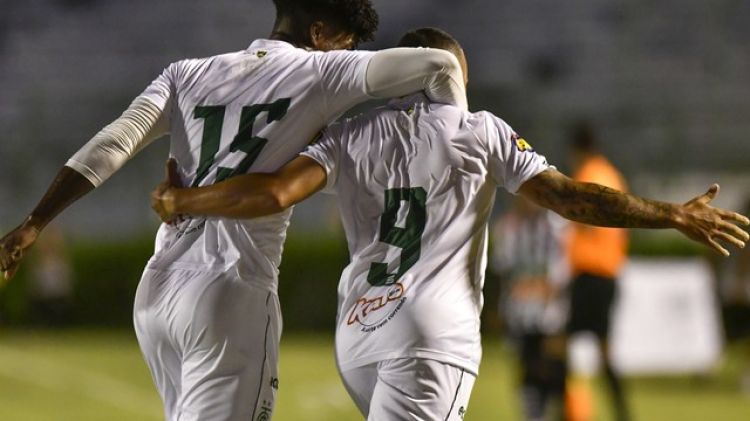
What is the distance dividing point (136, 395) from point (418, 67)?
24.6 feet

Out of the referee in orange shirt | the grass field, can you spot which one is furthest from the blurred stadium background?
the referee in orange shirt

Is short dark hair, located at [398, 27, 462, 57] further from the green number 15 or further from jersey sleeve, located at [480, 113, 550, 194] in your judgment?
the green number 15

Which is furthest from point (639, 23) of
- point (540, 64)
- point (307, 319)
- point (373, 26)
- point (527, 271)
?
point (373, 26)

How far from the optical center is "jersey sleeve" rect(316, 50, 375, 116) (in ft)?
13.0

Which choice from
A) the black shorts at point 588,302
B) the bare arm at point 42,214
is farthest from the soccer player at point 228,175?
the black shorts at point 588,302

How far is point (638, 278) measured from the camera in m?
12.3

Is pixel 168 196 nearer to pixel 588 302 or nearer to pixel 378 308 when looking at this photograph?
pixel 378 308

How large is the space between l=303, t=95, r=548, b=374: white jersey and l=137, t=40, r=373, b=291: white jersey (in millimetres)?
124

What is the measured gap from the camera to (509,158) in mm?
3926

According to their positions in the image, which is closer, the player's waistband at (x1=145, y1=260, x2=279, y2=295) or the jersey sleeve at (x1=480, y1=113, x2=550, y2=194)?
the jersey sleeve at (x1=480, y1=113, x2=550, y2=194)

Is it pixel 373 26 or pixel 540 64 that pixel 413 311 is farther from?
pixel 540 64

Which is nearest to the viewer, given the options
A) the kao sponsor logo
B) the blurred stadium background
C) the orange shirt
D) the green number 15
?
the kao sponsor logo

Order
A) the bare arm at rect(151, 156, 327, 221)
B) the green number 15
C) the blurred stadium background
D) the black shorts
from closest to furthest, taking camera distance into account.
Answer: the bare arm at rect(151, 156, 327, 221) < the green number 15 < the black shorts < the blurred stadium background

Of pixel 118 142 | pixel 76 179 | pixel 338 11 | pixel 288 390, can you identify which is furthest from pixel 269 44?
pixel 288 390
